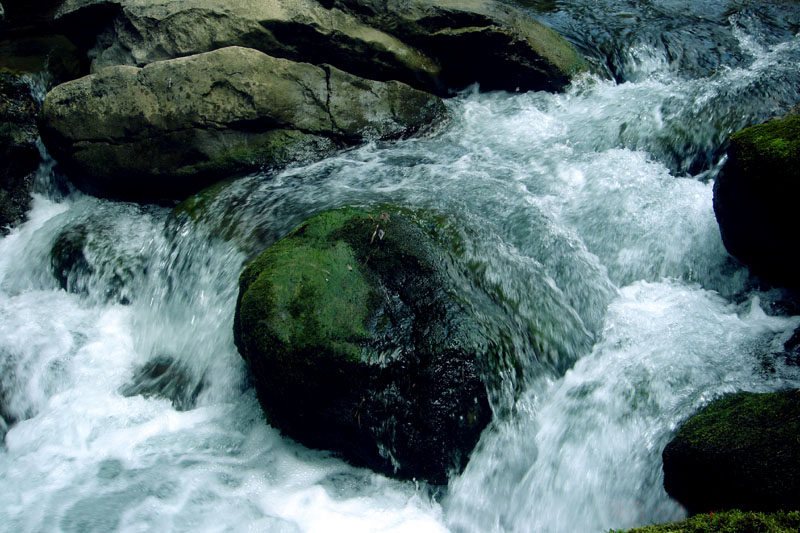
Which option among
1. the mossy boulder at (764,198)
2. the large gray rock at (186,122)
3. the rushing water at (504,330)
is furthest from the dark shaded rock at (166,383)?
the mossy boulder at (764,198)

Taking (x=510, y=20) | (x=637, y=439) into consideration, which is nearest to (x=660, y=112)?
(x=510, y=20)

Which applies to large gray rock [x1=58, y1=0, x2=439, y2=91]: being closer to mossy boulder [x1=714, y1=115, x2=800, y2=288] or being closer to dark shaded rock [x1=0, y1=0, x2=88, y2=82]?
dark shaded rock [x1=0, y1=0, x2=88, y2=82]

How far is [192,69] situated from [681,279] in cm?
583

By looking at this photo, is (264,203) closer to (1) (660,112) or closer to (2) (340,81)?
(2) (340,81)

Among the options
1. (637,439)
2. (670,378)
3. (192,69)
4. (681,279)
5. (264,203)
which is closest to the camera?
(637,439)

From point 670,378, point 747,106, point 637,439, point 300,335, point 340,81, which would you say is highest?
point 340,81

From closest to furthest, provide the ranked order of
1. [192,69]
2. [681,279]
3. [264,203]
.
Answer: [681,279] → [264,203] → [192,69]

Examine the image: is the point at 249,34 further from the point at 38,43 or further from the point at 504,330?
the point at 504,330

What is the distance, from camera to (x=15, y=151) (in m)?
7.28

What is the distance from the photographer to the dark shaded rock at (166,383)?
4.70 meters

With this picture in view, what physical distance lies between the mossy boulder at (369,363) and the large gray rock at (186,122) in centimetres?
296

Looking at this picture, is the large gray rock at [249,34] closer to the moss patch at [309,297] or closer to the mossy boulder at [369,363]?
the moss patch at [309,297]

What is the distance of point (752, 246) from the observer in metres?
4.64

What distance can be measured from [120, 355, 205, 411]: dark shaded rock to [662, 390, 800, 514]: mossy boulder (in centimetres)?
368
